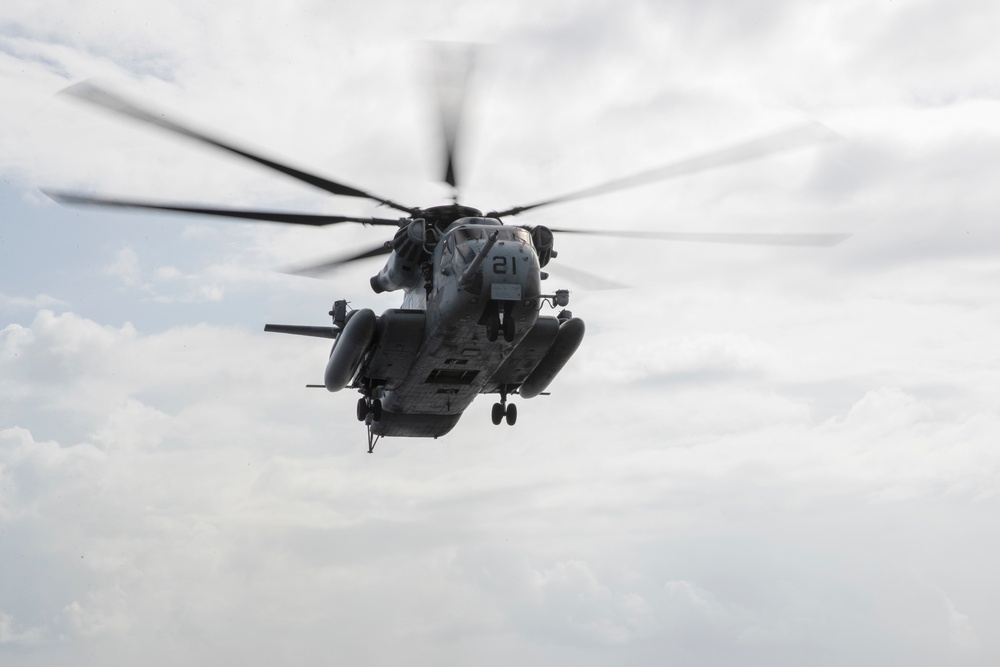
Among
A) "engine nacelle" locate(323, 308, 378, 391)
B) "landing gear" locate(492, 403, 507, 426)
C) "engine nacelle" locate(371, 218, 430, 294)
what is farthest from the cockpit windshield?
"landing gear" locate(492, 403, 507, 426)

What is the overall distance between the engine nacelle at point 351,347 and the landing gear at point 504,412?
4.66m

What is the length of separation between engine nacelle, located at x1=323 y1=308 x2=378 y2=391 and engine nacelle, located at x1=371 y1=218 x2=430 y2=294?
1.40 metres

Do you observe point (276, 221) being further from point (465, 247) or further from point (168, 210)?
point (465, 247)

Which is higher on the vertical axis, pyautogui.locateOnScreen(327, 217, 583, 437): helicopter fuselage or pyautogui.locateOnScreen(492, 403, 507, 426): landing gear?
pyautogui.locateOnScreen(327, 217, 583, 437): helicopter fuselage

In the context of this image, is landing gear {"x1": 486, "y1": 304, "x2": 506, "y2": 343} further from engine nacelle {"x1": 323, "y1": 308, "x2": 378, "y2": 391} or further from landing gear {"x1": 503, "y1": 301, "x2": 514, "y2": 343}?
engine nacelle {"x1": 323, "y1": 308, "x2": 378, "y2": 391}

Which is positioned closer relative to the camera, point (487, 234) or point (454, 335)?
point (487, 234)

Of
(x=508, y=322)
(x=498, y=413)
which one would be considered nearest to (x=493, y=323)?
(x=508, y=322)

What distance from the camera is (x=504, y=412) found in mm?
30953

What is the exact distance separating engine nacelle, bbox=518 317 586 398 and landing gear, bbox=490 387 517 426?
0.57 metres

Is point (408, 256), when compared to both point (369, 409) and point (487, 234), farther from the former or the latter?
point (369, 409)

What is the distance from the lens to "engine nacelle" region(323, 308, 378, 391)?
27047 mm

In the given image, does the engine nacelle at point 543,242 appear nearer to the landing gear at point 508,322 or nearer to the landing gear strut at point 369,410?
the landing gear at point 508,322

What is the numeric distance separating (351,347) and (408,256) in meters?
2.92

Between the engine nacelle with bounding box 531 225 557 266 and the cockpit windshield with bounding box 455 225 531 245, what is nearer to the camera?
the cockpit windshield with bounding box 455 225 531 245
